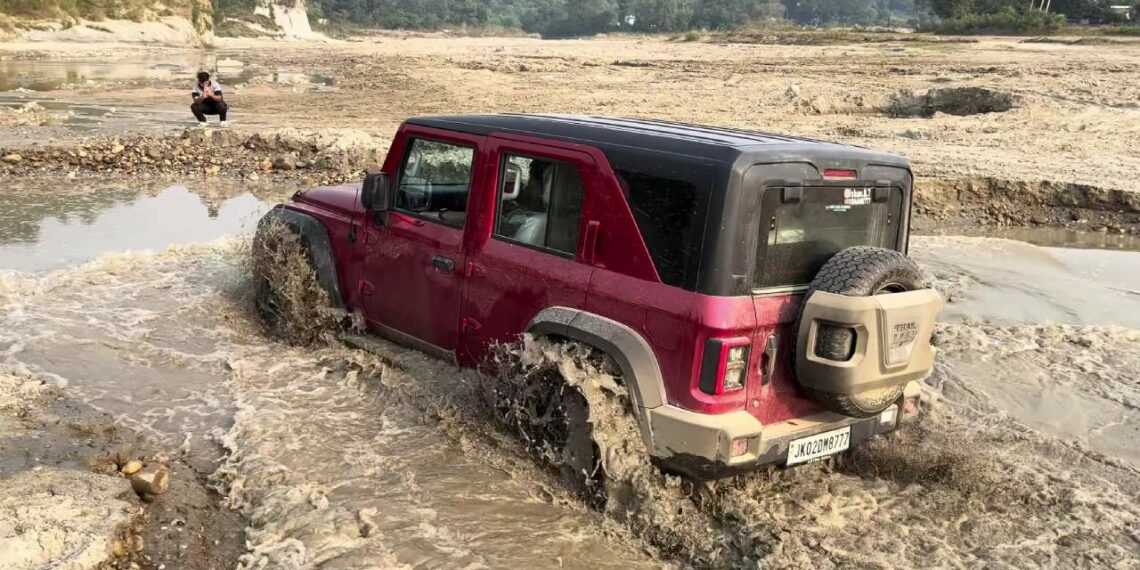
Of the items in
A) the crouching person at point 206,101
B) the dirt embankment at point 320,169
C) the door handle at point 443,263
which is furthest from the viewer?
the crouching person at point 206,101

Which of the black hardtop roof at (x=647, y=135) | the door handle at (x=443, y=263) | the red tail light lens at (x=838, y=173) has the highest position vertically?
the black hardtop roof at (x=647, y=135)

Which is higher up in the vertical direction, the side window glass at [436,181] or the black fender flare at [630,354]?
the side window glass at [436,181]

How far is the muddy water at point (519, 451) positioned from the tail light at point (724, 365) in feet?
2.12

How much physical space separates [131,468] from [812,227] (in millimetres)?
3623

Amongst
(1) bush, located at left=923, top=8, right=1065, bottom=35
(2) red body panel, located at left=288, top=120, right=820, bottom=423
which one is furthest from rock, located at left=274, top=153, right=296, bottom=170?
(1) bush, located at left=923, top=8, right=1065, bottom=35

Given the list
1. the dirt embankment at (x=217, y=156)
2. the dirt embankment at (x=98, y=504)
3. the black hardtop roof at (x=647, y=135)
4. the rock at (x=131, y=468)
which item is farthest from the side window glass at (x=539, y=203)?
the dirt embankment at (x=217, y=156)

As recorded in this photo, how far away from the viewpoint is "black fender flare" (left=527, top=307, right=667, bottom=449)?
3.93m

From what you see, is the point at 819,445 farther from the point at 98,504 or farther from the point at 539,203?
the point at 98,504

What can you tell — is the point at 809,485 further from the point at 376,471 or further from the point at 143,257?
the point at 143,257

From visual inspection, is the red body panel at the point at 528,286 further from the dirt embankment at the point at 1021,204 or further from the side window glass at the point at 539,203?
the dirt embankment at the point at 1021,204

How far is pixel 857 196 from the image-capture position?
4227mm

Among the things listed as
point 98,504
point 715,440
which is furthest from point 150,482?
point 715,440

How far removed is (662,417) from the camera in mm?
3904

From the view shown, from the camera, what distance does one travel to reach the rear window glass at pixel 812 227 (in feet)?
12.8
